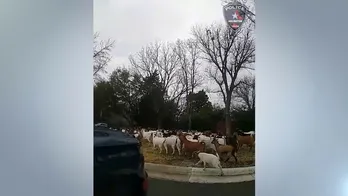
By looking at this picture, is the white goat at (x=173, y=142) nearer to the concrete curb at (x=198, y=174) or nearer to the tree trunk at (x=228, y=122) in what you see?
the concrete curb at (x=198, y=174)

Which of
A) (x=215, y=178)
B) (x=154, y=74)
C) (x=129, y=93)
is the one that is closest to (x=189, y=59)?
(x=154, y=74)

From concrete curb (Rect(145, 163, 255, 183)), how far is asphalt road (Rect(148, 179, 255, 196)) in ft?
0.12

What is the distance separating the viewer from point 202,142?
131 inches

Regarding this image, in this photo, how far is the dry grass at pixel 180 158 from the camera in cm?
330

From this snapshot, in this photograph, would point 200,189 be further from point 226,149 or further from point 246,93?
point 246,93

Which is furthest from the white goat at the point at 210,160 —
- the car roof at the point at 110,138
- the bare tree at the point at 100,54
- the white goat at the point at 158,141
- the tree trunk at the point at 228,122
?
the bare tree at the point at 100,54

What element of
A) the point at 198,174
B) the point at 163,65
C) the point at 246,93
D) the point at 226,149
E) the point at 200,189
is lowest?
the point at 200,189

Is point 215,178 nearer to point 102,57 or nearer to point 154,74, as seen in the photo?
point 154,74

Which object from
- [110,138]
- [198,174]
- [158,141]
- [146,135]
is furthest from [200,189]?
[110,138]

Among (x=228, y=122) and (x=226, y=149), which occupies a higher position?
(x=228, y=122)

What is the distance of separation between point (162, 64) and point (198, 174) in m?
0.99

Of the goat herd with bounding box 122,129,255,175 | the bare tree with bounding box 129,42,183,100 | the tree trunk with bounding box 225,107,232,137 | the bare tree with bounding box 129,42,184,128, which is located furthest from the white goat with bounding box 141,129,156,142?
the tree trunk with bounding box 225,107,232,137

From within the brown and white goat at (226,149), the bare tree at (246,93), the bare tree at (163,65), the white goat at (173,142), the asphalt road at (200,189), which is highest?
the bare tree at (163,65)

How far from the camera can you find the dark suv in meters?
3.30
